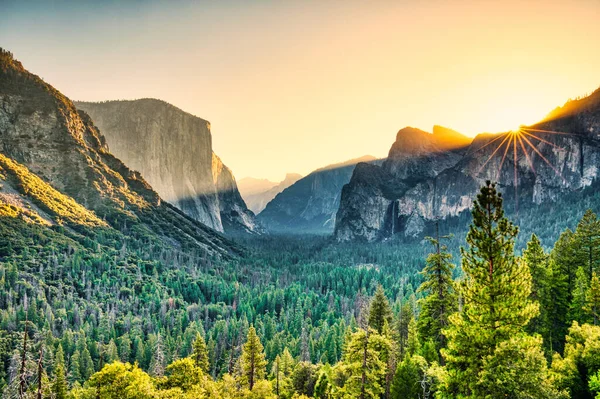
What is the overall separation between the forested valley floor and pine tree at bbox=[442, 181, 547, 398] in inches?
2.9

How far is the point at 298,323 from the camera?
10444 cm

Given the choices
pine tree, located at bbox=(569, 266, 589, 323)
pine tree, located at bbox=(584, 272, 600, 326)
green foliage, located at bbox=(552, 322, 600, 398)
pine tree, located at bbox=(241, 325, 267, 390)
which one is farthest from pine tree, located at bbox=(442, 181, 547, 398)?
pine tree, located at bbox=(241, 325, 267, 390)

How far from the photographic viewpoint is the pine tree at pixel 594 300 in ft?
94.4

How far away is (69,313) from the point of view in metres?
94.0

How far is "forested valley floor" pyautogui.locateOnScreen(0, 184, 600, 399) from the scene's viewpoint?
1917 centimetres

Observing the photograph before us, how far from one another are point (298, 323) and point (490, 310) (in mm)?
90939

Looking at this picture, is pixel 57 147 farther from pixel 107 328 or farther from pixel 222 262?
pixel 107 328

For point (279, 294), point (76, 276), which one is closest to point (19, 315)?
point (76, 276)

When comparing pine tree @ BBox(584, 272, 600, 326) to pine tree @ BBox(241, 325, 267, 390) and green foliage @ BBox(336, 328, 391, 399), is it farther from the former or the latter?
pine tree @ BBox(241, 325, 267, 390)

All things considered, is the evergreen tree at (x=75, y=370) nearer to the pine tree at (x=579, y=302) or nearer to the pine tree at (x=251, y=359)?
the pine tree at (x=251, y=359)

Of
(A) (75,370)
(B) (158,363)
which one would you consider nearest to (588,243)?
(B) (158,363)

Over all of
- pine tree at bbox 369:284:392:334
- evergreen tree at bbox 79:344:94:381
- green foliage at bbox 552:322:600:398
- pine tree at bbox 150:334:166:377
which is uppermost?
green foliage at bbox 552:322:600:398

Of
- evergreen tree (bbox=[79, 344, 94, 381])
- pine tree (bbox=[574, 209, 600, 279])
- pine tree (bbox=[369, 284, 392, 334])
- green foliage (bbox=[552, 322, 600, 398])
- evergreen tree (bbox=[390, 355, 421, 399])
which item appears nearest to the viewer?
green foliage (bbox=[552, 322, 600, 398])

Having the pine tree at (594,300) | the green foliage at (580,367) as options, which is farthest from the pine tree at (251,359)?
the pine tree at (594,300)
